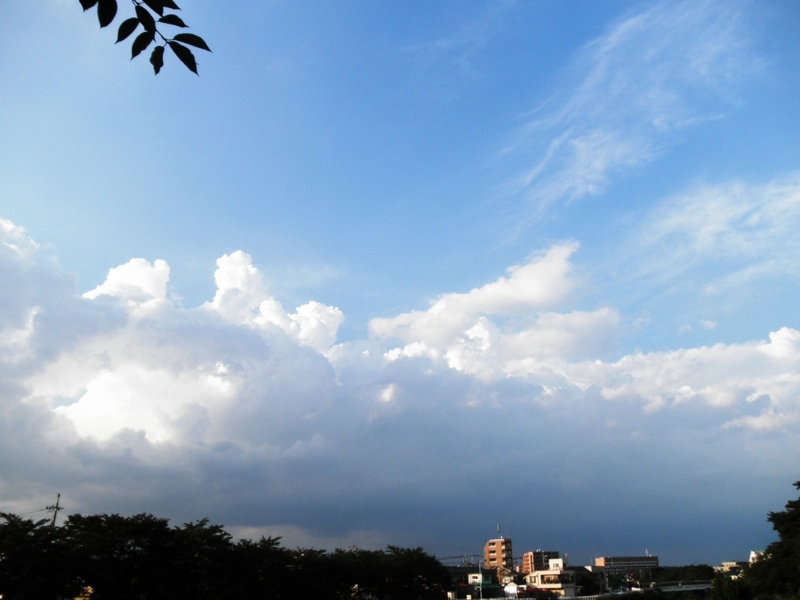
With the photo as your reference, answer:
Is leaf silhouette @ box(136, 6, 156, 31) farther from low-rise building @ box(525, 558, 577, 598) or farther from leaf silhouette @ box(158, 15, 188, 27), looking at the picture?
low-rise building @ box(525, 558, 577, 598)

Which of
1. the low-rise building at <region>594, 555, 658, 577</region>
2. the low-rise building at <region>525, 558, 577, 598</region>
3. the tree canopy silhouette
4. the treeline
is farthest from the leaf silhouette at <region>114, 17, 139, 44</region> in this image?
the low-rise building at <region>594, 555, 658, 577</region>

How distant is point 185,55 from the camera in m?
4.46

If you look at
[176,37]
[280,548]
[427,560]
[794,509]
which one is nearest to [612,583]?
[427,560]

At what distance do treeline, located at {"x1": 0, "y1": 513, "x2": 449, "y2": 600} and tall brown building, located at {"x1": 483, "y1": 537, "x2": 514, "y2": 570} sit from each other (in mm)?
106220

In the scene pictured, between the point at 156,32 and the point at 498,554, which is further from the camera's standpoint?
the point at 498,554

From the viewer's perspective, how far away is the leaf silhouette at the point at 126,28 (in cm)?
428

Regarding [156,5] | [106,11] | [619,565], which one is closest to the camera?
[106,11]

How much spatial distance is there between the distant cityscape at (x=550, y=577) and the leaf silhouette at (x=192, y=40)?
8694 cm

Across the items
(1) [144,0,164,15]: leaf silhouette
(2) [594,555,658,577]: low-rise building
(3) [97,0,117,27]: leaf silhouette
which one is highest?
(1) [144,0,164,15]: leaf silhouette

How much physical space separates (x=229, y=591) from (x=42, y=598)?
1404 centimetres

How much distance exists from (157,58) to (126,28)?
380 mm

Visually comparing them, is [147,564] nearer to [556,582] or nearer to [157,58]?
[157,58]

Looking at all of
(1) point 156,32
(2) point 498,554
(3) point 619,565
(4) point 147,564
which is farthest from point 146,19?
(3) point 619,565

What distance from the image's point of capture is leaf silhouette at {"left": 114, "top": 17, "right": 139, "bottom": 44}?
428 cm
